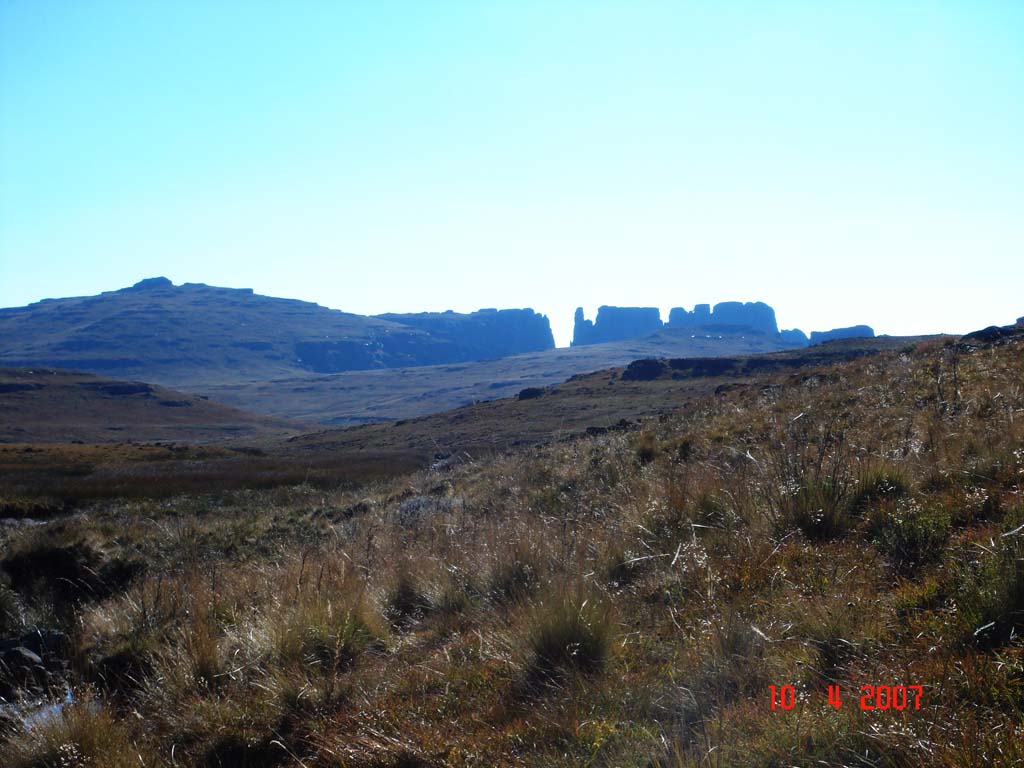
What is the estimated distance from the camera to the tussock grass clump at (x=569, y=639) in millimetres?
3438

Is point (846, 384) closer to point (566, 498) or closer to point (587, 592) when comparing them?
point (566, 498)

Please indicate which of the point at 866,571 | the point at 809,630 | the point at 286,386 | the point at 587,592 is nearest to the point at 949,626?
the point at 809,630

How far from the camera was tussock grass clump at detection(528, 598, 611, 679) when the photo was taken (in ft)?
11.3

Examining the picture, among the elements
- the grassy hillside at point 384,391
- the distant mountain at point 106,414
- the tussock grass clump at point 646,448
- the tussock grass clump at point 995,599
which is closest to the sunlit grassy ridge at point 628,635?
the tussock grass clump at point 995,599

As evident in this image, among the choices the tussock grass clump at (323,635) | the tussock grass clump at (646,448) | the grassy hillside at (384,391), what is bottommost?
the grassy hillside at (384,391)

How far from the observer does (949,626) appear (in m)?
2.87

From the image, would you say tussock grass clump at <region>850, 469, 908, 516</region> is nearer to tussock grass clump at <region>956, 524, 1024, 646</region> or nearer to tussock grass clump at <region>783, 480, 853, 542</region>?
tussock grass clump at <region>783, 480, 853, 542</region>

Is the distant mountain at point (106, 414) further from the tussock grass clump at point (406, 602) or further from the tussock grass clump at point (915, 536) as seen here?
the tussock grass clump at point (915, 536)

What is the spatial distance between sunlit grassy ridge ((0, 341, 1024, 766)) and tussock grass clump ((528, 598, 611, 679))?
11mm
